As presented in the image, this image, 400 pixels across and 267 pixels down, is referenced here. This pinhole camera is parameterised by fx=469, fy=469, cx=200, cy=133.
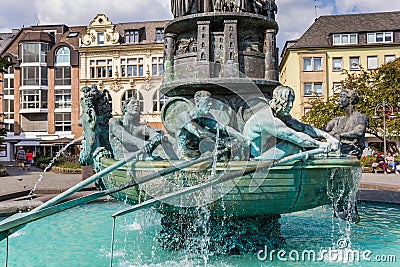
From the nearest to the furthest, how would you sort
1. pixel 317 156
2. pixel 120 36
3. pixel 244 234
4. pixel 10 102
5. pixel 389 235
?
pixel 317 156, pixel 244 234, pixel 389 235, pixel 120 36, pixel 10 102

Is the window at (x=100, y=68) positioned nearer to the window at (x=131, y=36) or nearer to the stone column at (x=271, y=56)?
the window at (x=131, y=36)

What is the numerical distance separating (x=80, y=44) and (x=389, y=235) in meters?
48.2

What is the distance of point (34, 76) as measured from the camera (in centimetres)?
5344

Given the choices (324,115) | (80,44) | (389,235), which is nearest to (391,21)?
(324,115)

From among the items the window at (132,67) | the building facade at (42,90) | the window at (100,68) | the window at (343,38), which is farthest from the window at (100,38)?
the window at (343,38)

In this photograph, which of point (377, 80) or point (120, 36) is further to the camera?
point (120, 36)

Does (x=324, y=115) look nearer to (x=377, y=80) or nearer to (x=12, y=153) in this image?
(x=377, y=80)

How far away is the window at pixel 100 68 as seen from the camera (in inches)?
1959

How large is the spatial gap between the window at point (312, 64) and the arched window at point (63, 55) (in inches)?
1022

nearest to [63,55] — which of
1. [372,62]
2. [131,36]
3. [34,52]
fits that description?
[34,52]

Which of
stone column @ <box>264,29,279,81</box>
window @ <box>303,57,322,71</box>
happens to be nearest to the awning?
window @ <box>303,57,322,71</box>

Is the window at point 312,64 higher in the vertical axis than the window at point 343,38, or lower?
lower

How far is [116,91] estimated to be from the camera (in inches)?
1838

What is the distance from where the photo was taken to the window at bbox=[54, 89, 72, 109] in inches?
2082
